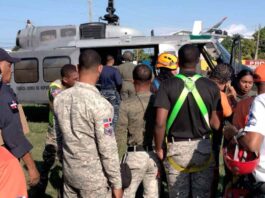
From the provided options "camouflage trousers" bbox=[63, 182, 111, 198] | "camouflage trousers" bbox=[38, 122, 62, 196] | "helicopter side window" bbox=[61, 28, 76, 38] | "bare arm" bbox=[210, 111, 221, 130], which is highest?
"helicopter side window" bbox=[61, 28, 76, 38]

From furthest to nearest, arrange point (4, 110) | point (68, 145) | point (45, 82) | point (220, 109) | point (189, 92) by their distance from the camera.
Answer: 1. point (45, 82)
2. point (220, 109)
3. point (189, 92)
4. point (68, 145)
5. point (4, 110)

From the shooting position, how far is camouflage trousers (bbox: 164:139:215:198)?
4.05m

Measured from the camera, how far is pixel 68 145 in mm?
3287

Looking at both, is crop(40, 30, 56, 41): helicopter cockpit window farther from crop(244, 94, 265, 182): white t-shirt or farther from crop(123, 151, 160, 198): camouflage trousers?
crop(244, 94, 265, 182): white t-shirt

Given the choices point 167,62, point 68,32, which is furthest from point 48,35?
point 167,62

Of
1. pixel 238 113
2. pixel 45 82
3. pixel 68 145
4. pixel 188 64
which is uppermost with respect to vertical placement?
pixel 188 64

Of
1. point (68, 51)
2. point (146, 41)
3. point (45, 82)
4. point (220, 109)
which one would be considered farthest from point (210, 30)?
point (220, 109)

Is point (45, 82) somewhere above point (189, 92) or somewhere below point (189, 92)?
below

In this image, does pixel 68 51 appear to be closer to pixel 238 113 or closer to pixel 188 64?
pixel 188 64

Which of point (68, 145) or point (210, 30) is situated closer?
point (68, 145)

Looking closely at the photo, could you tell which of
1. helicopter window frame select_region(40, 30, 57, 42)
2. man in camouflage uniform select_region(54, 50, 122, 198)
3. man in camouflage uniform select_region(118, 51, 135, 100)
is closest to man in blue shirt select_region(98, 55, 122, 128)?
man in camouflage uniform select_region(118, 51, 135, 100)

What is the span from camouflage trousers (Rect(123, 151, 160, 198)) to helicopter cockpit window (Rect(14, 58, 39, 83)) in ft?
29.5

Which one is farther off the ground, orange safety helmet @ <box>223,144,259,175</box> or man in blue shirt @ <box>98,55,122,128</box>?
orange safety helmet @ <box>223,144,259,175</box>

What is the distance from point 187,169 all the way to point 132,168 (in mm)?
562
